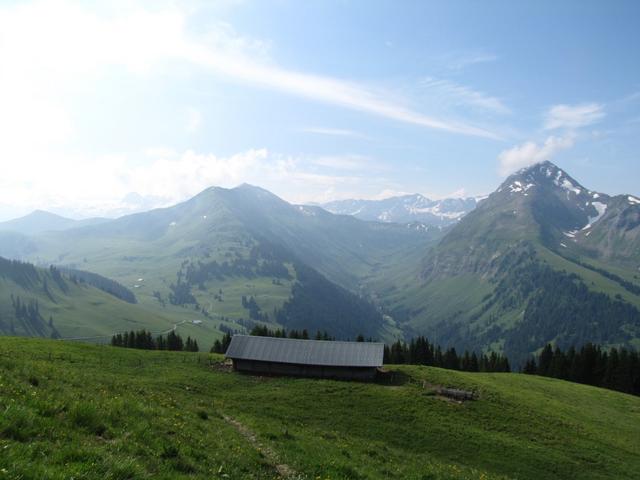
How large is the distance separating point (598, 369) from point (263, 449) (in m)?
107

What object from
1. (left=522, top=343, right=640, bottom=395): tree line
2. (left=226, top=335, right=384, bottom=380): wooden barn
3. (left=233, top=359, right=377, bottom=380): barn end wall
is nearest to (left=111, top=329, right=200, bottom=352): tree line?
(left=226, top=335, right=384, bottom=380): wooden barn

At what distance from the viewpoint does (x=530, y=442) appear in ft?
136

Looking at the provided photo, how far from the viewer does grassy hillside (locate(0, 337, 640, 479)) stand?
45.5 ft

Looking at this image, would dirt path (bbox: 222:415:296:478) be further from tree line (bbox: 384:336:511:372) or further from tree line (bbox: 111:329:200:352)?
tree line (bbox: 384:336:511:372)

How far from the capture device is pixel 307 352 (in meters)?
59.9

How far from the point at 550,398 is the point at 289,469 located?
2105 inches

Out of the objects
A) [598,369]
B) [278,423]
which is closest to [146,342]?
[278,423]

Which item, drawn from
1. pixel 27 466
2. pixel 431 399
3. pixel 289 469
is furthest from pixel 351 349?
pixel 27 466

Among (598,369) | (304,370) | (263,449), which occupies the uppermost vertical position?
(263,449)

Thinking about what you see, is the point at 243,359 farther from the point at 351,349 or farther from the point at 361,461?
the point at 361,461

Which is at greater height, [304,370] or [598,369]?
[304,370]

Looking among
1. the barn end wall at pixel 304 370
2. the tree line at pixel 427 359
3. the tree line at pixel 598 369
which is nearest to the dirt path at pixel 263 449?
the barn end wall at pixel 304 370

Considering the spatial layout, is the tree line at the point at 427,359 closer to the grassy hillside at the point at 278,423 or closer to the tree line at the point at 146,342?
the grassy hillside at the point at 278,423

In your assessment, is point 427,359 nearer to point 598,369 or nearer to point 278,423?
point 598,369
